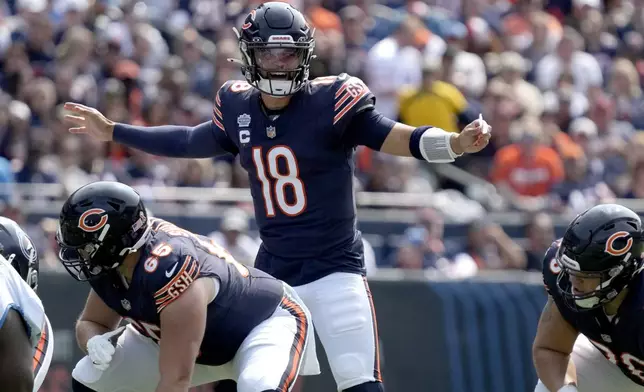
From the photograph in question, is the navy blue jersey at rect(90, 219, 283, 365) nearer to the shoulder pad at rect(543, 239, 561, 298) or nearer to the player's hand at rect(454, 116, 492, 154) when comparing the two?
the player's hand at rect(454, 116, 492, 154)

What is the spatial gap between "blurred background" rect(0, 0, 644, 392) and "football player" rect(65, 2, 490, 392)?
2341mm

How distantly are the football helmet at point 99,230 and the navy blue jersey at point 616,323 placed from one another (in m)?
1.79

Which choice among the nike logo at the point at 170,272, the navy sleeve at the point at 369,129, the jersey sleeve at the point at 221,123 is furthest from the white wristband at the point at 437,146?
the nike logo at the point at 170,272

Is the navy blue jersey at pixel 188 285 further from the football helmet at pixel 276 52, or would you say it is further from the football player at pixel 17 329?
the football helmet at pixel 276 52

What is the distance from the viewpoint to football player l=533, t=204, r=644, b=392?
551cm

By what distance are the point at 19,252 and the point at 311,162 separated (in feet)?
4.90

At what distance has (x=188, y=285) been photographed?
5371 mm

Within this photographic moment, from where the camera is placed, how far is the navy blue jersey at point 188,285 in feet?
17.7

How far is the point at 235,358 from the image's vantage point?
229 inches

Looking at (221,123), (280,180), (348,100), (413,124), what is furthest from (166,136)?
(413,124)

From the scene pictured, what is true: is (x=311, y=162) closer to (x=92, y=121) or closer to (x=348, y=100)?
(x=348, y=100)

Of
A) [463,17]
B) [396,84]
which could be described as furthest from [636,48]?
[396,84]

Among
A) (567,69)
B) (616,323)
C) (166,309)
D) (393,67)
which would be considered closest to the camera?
(166,309)

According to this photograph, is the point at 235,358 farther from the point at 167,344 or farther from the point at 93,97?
the point at 93,97
